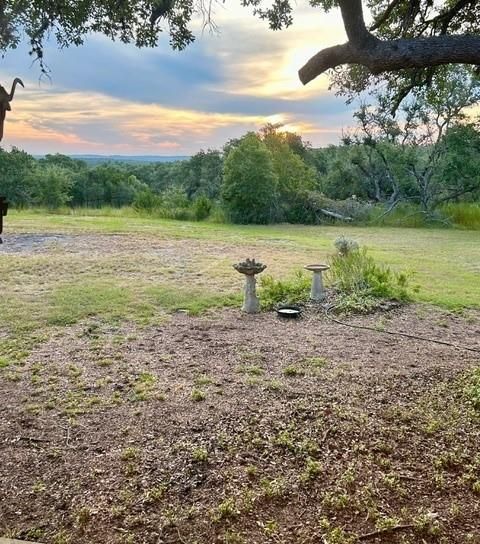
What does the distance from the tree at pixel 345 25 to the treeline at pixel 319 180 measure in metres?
7.63

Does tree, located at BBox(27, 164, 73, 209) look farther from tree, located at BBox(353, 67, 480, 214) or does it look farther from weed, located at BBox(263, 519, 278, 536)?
weed, located at BBox(263, 519, 278, 536)

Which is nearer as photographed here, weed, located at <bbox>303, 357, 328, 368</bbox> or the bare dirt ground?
the bare dirt ground

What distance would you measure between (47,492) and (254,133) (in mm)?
11365

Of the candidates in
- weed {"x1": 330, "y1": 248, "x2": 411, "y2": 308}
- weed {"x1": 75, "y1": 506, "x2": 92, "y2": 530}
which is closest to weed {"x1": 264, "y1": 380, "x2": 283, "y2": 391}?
weed {"x1": 75, "y1": 506, "x2": 92, "y2": 530}

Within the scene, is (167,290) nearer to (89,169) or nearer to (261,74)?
(261,74)

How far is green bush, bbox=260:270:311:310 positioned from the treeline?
6.96 m

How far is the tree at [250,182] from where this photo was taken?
464 inches

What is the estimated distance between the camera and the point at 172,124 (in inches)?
317

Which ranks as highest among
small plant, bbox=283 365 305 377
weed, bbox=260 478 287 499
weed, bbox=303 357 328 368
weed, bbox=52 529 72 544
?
weed, bbox=303 357 328 368

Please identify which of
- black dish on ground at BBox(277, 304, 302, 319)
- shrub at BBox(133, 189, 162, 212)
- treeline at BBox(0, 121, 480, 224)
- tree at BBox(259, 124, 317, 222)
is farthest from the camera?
shrub at BBox(133, 189, 162, 212)

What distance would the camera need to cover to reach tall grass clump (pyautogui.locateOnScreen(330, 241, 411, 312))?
15.6 ft

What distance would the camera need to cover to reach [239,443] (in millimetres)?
2193

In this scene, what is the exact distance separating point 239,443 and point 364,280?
3.17 metres

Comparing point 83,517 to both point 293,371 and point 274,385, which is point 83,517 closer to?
point 274,385
